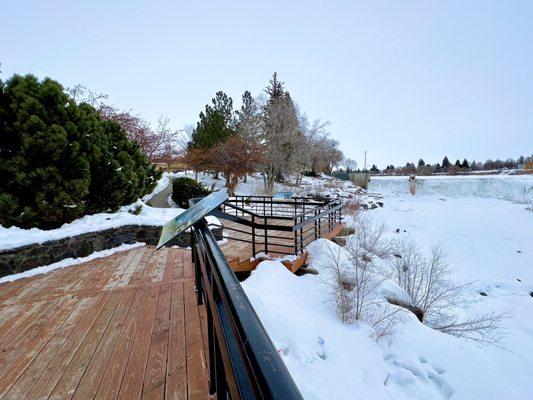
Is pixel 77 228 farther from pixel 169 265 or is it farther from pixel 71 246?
pixel 169 265

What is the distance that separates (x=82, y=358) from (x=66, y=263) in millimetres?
2974

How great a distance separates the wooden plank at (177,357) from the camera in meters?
1.73

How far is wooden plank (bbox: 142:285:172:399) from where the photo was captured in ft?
5.69

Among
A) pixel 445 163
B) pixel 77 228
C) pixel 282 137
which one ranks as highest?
pixel 282 137

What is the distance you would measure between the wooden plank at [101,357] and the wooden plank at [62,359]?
18 cm

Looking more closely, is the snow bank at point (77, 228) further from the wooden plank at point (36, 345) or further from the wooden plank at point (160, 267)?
the wooden plank at point (36, 345)

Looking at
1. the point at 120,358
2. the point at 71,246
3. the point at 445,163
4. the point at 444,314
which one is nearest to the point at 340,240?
the point at 444,314

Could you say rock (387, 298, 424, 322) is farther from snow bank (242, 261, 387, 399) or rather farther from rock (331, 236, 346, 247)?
rock (331, 236, 346, 247)

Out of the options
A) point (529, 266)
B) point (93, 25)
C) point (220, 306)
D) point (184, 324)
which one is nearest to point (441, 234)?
point (529, 266)

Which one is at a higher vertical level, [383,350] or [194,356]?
[194,356]

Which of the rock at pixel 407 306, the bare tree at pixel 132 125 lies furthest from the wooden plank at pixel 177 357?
the bare tree at pixel 132 125

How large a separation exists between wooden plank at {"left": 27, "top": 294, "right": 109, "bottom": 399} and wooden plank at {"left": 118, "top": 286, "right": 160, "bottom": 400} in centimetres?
46

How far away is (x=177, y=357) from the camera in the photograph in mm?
2043

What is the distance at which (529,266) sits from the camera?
32.2 feet
